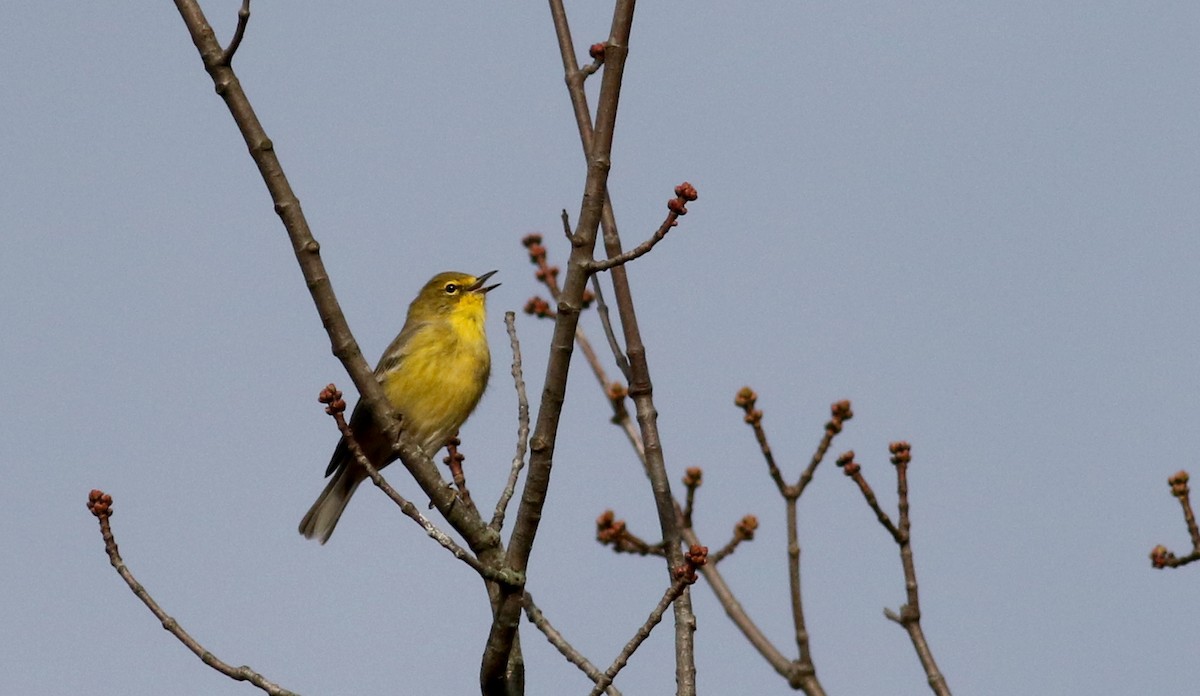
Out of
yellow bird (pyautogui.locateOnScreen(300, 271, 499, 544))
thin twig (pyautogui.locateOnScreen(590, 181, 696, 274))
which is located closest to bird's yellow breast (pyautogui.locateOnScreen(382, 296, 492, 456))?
yellow bird (pyautogui.locateOnScreen(300, 271, 499, 544))

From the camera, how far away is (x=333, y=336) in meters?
4.48

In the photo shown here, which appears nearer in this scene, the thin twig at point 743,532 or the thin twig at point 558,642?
the thin twig at point 558,642

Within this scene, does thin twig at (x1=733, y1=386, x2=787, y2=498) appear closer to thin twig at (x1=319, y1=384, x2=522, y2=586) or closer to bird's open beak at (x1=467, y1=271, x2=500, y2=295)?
thin twig at (x1=319, y1=384, x2=522, y2=586)

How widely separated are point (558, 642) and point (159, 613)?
65.3 inches

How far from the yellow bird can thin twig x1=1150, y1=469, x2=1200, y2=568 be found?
4.82 meters

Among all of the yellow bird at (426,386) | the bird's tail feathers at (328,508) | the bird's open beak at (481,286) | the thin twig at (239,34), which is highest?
the bird's open beak at (481,286)

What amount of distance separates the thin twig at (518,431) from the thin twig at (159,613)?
956 millimetres

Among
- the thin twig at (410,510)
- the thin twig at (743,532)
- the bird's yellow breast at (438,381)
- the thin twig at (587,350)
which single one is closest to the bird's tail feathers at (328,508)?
the bird's yellow breast at (438,381)

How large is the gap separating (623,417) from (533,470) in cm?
286

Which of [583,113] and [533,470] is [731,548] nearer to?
[583,113]

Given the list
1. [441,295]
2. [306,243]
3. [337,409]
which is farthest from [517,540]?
[441,295]

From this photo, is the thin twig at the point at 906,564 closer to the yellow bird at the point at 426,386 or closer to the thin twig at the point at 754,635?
the thin twig at the point at 754,635

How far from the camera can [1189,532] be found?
603 centimetres

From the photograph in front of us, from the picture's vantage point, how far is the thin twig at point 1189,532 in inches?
235
